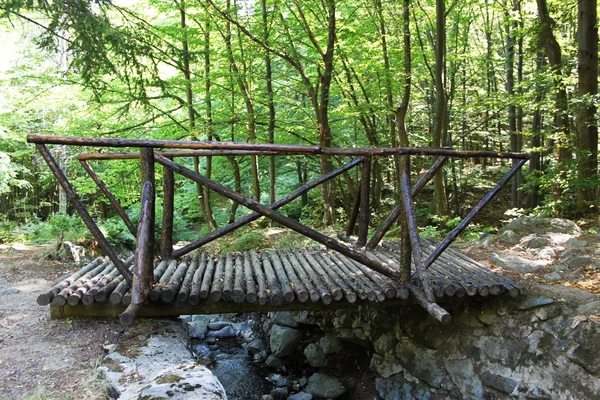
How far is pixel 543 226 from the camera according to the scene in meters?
Result: 6.58

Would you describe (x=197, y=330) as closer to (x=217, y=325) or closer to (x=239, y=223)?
(x=217, y=325)

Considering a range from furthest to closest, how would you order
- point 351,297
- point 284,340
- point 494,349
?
1. point 284,340
2. point 494,349
3. point 351,297

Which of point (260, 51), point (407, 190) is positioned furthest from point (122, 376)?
point (260, 51)

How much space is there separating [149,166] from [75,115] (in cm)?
925

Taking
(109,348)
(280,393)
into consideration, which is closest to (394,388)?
(280,393)

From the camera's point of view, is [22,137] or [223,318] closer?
[223,318]

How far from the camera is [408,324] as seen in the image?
510 centimetres

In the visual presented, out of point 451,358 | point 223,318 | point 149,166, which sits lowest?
point 223,318

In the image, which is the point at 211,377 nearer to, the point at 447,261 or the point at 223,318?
the point at 447,261

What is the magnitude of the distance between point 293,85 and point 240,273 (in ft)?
27.4

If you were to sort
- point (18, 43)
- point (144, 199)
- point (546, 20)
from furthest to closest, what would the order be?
point (18, 43)
point (546, 20)
point (144, 199)

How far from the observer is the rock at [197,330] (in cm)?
726

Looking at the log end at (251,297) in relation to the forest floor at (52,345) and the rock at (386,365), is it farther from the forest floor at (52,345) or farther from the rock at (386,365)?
the rock at (386,365)

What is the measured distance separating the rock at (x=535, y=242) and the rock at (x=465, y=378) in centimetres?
255
